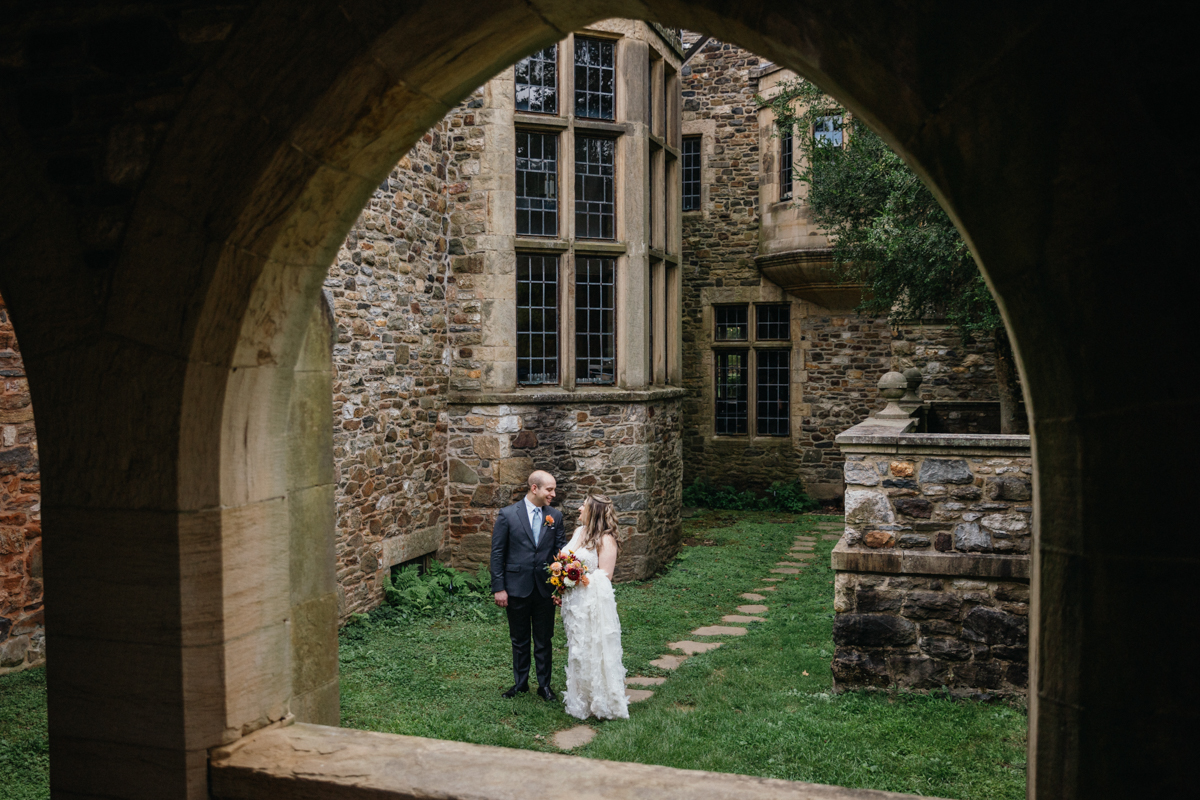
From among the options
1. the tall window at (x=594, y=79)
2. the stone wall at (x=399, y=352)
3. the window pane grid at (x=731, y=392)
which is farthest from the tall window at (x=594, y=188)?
the window pane grid at (x=731, y=392)

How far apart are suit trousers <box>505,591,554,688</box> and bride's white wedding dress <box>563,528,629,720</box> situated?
35cm

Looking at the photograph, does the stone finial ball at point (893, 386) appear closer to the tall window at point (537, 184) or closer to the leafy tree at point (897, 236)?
the leafy tree at point (897, 236)

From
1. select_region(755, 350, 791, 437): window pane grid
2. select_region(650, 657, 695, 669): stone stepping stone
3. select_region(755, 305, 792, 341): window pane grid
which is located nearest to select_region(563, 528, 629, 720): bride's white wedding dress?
select_region(650, 657, 695, 669): stone stepping stone

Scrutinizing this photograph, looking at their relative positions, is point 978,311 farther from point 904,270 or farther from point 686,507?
point 686,507

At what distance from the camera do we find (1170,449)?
1526mm

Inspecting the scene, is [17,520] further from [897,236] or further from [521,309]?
[897,236]

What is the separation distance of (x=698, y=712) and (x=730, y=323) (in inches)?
458

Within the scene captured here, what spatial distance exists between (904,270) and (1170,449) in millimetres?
8343

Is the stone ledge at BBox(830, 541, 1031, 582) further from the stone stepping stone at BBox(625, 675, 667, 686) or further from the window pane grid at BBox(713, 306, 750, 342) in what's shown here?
the window pane grid at BBox(713, 306, 750, 342)

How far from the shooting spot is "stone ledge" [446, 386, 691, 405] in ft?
31.9

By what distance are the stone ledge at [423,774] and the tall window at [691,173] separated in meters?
15.3

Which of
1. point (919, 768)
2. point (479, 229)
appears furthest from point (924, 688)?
point (479, 229)

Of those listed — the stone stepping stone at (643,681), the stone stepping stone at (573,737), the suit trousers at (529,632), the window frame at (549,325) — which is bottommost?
the stone stepping stone at (643,681)

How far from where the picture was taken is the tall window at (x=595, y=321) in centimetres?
1023
